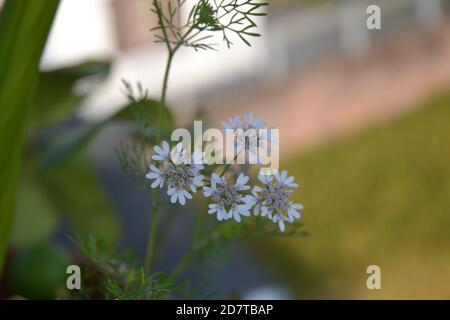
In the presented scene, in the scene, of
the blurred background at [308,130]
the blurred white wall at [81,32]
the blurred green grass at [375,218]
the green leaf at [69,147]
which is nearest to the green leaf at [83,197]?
the blurred background at [308,130]

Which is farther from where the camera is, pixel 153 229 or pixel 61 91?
pixel 61 91

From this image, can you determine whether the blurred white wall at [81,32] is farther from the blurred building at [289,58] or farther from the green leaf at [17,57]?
the green leaf at [17,57]

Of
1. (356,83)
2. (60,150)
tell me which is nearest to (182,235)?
(356,83)

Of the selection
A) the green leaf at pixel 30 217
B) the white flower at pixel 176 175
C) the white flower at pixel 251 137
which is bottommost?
the white flower at pixel 176 175

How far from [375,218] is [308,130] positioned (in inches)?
26.6

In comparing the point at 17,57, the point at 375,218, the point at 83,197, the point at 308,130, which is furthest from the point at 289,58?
the point at 17,57

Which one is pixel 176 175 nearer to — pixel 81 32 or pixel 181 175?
pixel 181 175

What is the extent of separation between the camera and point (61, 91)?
0.65 meters

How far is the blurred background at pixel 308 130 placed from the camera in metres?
0.70

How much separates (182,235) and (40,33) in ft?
4.70

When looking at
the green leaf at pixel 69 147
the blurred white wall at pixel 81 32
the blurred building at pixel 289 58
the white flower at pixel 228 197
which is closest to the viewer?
A: the white flower at pixel 228 197

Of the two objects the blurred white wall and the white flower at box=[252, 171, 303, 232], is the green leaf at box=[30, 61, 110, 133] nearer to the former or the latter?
the white flower at box=[252, 171, 303, 232]
